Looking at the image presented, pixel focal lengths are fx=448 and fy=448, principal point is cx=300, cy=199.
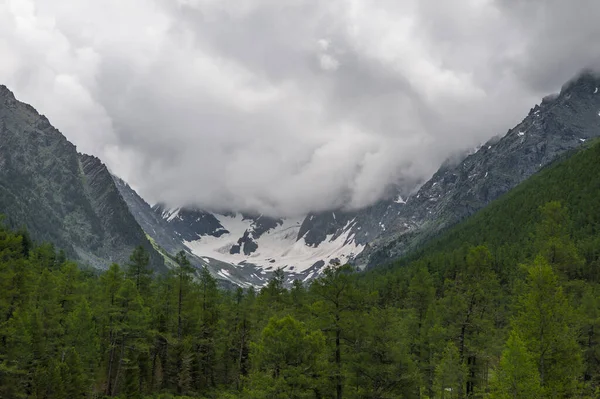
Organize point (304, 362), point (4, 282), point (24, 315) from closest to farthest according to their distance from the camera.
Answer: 1. point (304, 362)
2. point (4, 282)
3. point (24, 315)

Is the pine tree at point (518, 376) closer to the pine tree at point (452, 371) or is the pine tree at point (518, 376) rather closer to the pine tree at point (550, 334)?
the pine tree at point (550, 334)

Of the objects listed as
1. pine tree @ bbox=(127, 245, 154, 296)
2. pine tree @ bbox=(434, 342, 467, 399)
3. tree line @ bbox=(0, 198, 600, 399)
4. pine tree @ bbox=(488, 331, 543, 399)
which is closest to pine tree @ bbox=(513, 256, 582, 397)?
tree line @ bbox=(0, 198, 600, 399)

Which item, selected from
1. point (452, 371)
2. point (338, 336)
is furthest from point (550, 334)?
point (338, 336)

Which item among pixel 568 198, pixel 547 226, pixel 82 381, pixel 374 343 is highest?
pixel 568 198

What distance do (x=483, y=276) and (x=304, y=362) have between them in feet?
56.1

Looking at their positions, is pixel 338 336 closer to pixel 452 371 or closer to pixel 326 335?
pixel 326 335

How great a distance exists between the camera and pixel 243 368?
7081 cm

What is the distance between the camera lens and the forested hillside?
30.2 metres

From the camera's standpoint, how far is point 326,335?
106 ft

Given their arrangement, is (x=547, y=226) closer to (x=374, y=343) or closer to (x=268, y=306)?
(x=374, y=343)

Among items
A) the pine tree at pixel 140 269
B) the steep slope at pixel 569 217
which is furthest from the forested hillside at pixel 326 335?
the steep slope at pixel 569 217

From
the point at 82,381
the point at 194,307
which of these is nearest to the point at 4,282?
the point at 82,381

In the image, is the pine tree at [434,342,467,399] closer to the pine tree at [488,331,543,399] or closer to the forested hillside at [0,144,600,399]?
the forested hillside at [0,144,600,399]

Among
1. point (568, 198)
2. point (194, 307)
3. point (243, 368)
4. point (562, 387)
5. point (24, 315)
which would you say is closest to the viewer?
point (562, 387)
